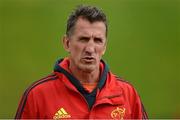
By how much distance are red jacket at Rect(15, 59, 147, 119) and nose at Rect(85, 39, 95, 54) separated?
166mm

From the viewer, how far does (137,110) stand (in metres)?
2.97

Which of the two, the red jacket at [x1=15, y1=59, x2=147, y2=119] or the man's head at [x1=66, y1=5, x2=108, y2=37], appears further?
the man's head at [x1=66, y1=5, x2=108, y2=37]

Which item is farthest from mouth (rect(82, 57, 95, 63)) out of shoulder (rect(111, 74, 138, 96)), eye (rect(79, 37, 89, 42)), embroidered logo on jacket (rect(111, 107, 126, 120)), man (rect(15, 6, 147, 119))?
embroidered logo on jacket (rect(111, 107, 126, 120))

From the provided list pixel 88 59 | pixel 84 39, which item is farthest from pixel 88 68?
pixel 84 39

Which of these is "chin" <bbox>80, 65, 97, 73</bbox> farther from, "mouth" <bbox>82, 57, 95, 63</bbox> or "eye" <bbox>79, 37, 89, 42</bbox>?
"eye" <bbox>79, 37, 89, 42</bbox>

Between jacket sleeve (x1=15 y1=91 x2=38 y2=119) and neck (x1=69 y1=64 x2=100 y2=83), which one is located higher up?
neck (x1=69 y1=64 x2=100 y2=83)

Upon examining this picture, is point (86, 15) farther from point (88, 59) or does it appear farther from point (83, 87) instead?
point (83, 87)

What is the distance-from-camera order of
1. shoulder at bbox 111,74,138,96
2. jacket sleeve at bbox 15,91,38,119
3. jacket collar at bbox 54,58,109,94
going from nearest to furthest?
jacket sleeve at bbox 15,91,38,119 → jacket collar at bbox 54,58,109,94 → shoulder at bbox 111,74,138,96

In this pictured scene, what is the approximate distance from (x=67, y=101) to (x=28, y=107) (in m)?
0.22

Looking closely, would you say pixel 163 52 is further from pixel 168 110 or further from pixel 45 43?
pixel 45 43

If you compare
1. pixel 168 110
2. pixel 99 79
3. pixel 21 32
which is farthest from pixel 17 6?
pixel 99 79

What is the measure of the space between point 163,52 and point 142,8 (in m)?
0.69

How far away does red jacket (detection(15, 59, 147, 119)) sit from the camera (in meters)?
2.76

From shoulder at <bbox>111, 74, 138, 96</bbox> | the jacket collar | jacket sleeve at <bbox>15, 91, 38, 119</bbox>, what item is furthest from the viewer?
shoulder at <bbox>111, 74, 138, 96</bbox>
